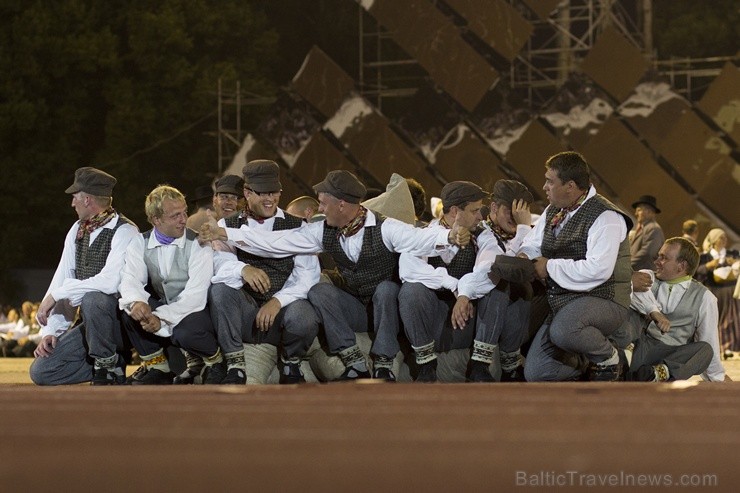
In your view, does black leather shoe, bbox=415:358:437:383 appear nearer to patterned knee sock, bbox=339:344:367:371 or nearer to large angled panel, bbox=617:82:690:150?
patterned knee sock, bbox=339:344:367:371

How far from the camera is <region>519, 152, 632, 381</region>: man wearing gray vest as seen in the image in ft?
15.3

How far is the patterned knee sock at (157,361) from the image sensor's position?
5.23m

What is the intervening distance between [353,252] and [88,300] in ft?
3.63

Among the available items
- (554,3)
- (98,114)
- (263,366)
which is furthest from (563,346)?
(98,114)

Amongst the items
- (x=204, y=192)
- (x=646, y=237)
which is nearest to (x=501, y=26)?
(x=646, y=237)

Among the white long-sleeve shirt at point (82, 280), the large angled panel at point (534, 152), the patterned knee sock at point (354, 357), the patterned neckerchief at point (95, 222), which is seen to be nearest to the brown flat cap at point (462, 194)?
the patterned knee sock at point (354, 357)

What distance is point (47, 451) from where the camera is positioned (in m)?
3.13

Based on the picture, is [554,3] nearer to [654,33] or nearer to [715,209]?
[715,209]

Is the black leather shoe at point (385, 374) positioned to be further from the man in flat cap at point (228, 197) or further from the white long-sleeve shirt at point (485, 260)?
the man in flat cap at point (228, 197)

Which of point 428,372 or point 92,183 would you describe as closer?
point 428,372

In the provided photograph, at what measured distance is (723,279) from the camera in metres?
9.67

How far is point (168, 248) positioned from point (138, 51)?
12.8 m

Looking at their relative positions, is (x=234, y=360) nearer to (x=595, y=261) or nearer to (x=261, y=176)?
(x=261, y=176)

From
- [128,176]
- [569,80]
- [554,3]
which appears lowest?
[128,176]
